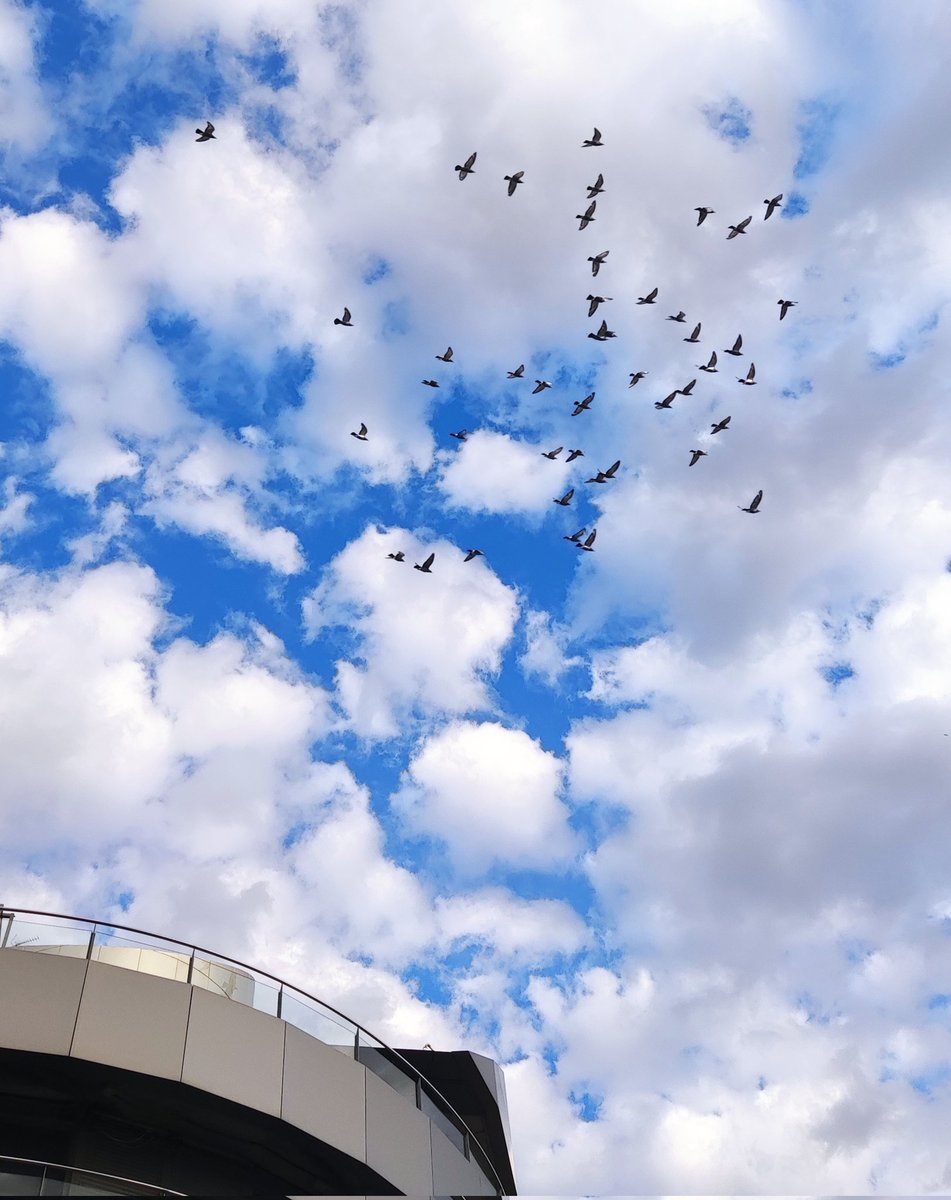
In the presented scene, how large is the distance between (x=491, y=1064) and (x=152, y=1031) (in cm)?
1944

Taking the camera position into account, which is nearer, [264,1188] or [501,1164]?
[264,1188]

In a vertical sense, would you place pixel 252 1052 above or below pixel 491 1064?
below

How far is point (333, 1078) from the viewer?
1842 cm

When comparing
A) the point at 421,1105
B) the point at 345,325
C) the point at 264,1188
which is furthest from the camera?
the point at 345,325

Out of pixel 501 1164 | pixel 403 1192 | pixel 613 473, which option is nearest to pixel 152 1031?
pixel 403 1192

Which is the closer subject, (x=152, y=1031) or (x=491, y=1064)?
(x=152, y=1031)

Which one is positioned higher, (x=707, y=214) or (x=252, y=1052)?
(x=707, y=214)

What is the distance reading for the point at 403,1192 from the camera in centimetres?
1867

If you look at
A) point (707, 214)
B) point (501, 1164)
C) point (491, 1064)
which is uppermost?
point (707, 214)

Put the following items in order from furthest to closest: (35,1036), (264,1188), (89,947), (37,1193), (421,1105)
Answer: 1. (421,1105)
2. (264,1188)
3. (89,947)
4. (35,1036)
5. (37,1193)

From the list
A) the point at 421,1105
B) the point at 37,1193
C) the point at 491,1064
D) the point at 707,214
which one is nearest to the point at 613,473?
the point at 707,214

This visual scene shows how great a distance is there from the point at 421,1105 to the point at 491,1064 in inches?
558

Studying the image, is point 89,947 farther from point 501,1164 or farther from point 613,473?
point 613,473

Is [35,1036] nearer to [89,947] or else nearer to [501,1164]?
[89,947]
